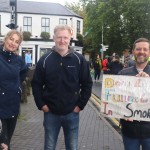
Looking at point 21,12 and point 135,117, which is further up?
point 21,12

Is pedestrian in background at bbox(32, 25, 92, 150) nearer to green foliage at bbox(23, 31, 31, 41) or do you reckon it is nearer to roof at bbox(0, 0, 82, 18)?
green foliage at bbox(23, 31, 31, 41)

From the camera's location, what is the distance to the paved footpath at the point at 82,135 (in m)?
7.15

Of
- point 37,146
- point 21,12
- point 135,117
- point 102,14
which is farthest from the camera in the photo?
point 21,12

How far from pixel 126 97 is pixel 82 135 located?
3741 mm

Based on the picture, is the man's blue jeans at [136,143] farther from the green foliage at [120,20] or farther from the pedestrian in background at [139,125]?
the green foliage at [120,20]

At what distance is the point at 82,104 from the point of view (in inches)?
186

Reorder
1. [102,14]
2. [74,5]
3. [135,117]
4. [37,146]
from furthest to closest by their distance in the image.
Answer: [74,5]
[102,14]
[37,146]
[135,117]

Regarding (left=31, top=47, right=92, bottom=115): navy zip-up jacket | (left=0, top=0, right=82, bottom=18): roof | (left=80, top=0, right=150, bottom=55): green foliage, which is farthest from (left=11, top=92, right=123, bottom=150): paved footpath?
(left=0, top=0, right=82, bottom=18): roof

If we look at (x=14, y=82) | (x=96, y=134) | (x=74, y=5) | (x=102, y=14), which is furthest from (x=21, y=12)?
(x=14, y=82)

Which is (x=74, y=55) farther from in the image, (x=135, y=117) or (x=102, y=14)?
(x=102, y=14)

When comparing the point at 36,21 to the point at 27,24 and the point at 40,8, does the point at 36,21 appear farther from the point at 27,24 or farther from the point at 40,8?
the point at 40,8

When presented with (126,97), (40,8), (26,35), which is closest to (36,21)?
(40,8)

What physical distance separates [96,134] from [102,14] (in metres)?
33.3

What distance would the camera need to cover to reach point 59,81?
457cm
